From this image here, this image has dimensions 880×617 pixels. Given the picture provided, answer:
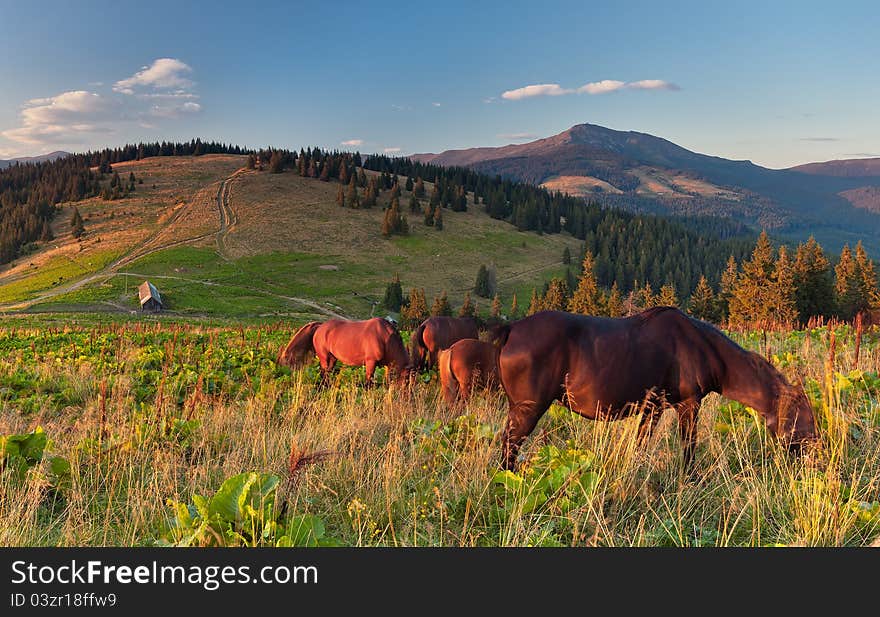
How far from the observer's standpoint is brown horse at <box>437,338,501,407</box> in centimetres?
931

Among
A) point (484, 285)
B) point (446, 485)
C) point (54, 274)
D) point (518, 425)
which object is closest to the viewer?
point (446, 485)

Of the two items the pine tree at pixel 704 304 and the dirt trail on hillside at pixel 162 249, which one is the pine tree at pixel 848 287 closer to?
the pine tree at pixel 704 304

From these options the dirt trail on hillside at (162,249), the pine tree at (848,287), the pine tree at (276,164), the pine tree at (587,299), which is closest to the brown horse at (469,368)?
the pine tree at (587,299)

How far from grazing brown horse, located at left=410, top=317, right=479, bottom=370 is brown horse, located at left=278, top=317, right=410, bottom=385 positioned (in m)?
0.73

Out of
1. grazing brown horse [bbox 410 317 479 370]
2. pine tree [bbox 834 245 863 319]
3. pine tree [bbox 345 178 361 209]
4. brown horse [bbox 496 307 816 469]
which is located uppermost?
pine tree [bbox 345 178 361 209]

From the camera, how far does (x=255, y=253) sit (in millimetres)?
98812

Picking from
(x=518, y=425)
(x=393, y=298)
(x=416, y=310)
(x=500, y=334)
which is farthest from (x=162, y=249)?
(x=518, y=425)

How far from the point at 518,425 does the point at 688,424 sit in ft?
5.23

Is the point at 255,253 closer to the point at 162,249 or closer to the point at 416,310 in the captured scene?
the point at 162,249

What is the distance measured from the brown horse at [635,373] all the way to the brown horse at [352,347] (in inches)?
242

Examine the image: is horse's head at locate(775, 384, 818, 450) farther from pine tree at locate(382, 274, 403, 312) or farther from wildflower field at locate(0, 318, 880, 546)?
pine tree at locate(382, 274, 403, 312)

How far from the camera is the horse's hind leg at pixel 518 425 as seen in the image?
5.01 m

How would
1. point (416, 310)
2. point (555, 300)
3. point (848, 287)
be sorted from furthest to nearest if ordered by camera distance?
point (555, 300)
point (416, 310)
point (848, 287)

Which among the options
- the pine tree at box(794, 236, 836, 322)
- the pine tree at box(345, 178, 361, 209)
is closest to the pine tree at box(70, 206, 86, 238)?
the pine tree at box(345, 178, 361, 209)
